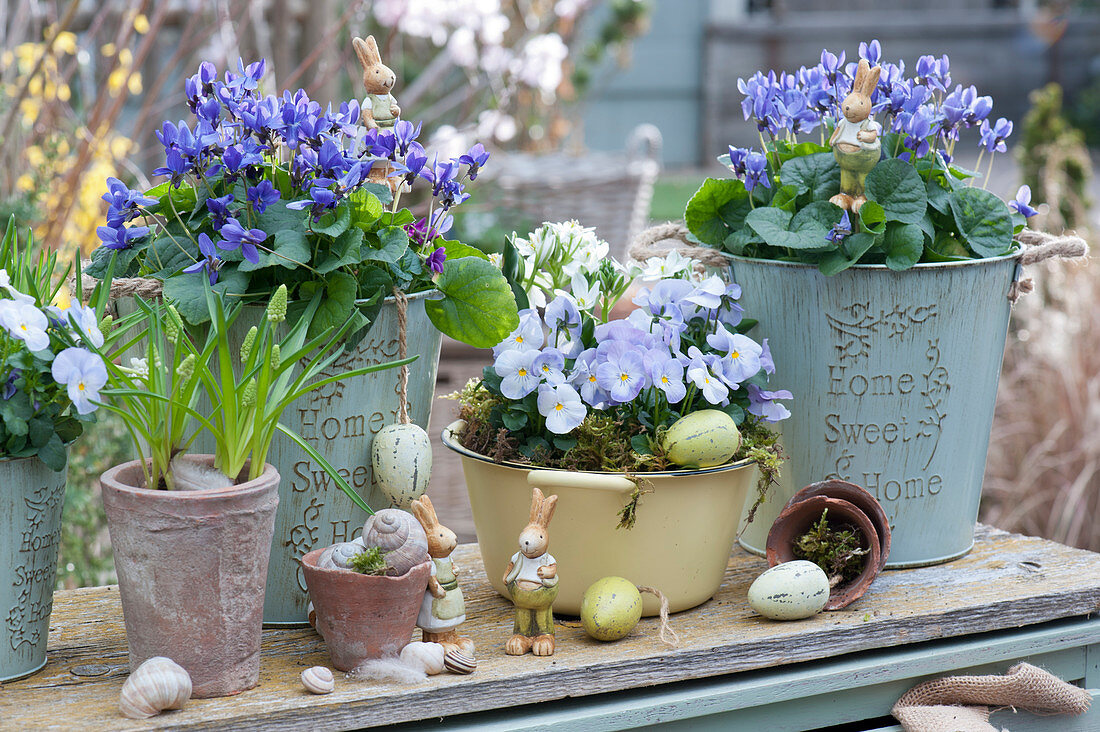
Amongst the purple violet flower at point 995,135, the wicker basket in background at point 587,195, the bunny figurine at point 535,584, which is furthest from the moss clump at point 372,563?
the wicker basket in background at point 587,195

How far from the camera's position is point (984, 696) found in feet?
3.54

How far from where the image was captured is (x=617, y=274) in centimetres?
114

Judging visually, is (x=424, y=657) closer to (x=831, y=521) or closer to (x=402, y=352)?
(x=402, y=352)

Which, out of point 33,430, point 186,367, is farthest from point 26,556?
point 186,367

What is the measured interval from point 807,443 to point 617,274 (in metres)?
0.28

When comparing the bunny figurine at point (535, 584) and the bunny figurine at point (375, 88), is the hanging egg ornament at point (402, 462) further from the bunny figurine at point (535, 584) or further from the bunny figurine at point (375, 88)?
the bunny figurine at point (375, 88)

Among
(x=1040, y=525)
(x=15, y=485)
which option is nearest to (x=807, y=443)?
(x=15, y=485)

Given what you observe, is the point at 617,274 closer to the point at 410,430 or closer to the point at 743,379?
the point at 743,379

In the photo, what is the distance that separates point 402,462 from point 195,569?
0.21m

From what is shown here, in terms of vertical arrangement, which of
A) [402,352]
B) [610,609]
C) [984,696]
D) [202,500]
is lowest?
[984,696]

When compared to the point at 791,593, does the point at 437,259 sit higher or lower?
higher

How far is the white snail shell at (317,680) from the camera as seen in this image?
34.8 inches

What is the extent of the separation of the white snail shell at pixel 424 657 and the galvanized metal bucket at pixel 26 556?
1.02 ft

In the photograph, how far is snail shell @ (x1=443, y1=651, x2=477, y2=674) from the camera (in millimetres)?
923
